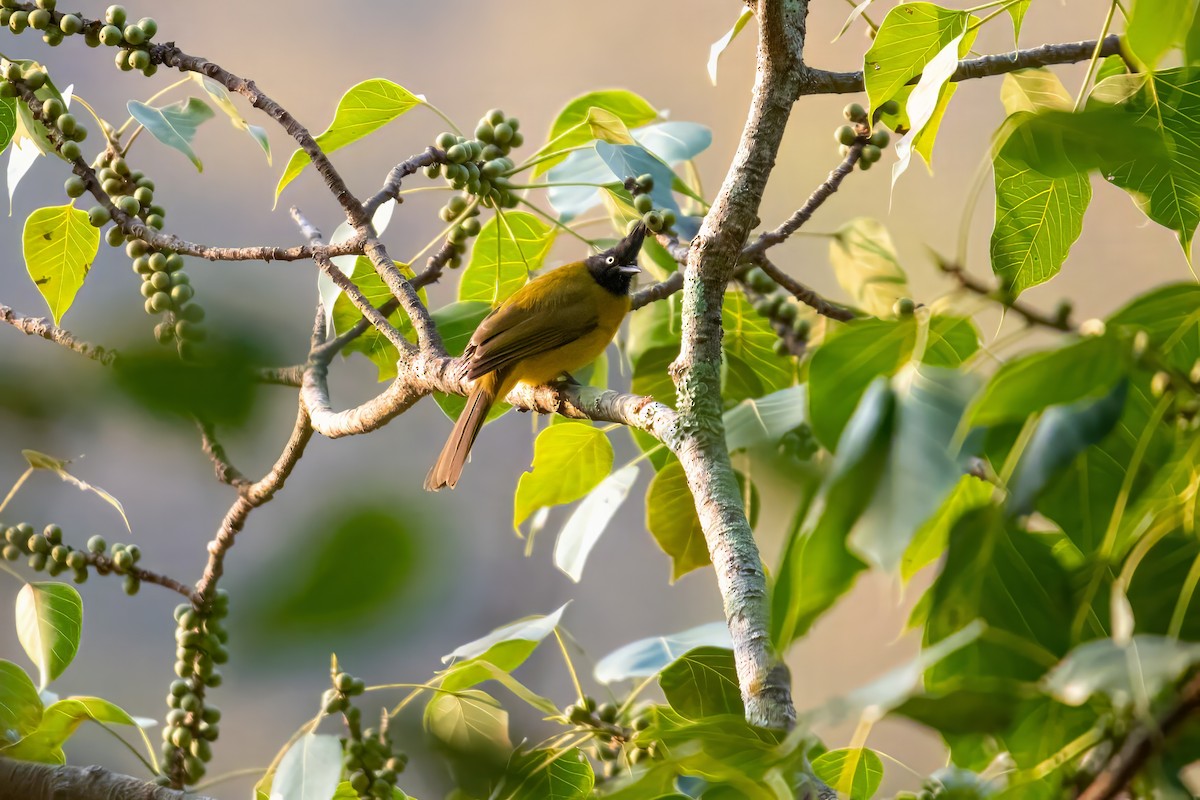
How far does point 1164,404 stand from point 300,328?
326 millimetres

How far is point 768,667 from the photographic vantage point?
0.64m

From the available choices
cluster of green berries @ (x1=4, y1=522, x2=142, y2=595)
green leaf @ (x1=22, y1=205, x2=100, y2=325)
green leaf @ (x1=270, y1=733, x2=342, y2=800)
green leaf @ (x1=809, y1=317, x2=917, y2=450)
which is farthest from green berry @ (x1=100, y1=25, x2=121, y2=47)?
green leaf @ (x1=809, y1=317, x2=917, y2=450)

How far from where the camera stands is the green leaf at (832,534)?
265 mm

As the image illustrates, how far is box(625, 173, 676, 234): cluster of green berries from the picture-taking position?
1.24 m

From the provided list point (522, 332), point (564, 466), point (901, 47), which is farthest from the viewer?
point (522, 332)

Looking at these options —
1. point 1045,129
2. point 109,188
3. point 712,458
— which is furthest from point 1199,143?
point 109,188

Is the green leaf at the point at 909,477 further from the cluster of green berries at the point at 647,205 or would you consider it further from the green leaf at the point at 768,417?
the cluster of green berries at the point at 647,205

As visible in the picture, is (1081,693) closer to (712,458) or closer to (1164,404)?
(1164,404)

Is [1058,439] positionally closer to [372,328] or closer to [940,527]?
[940,527]

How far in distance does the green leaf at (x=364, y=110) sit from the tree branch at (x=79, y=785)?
85cm

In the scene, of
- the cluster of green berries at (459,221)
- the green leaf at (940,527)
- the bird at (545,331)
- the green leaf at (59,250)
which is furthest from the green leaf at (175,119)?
the green leaf at (940,527)

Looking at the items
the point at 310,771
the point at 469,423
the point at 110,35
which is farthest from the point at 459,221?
the point at 310,771

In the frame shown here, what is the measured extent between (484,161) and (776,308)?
0.48 meters

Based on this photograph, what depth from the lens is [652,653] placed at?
1.10m
